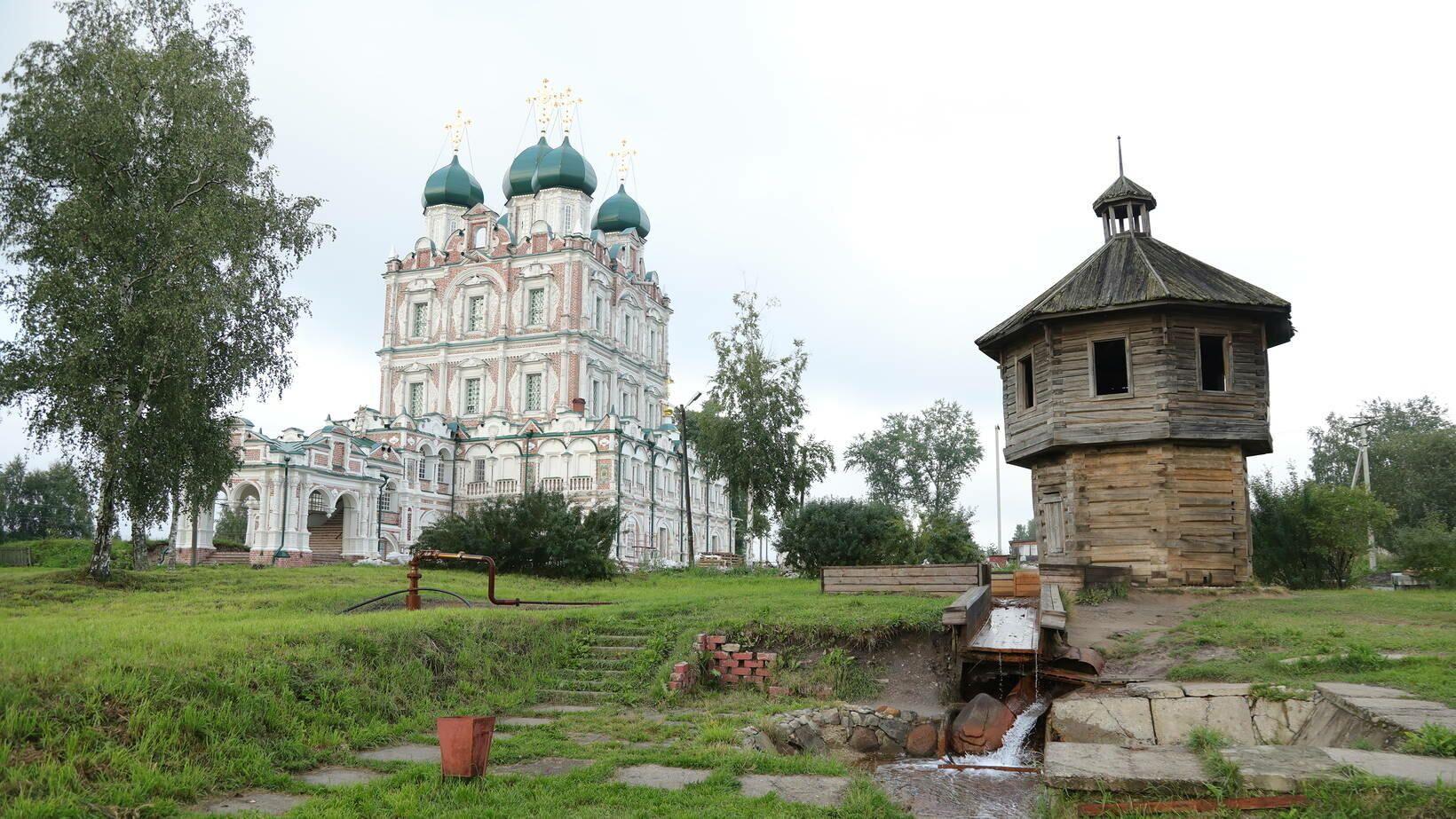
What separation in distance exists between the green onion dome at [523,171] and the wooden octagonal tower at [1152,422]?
154 ft

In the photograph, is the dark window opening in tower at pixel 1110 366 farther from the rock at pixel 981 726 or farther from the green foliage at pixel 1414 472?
the green foliage at pixel 1414 472

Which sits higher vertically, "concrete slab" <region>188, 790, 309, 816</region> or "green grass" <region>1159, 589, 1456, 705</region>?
"green grass" <region>1159, 589, 1456, 705</region>

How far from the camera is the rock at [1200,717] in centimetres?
976

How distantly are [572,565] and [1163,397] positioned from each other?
16293 millimetres

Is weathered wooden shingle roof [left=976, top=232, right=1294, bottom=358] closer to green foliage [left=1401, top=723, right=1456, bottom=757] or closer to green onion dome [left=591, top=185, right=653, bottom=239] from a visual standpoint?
green foliage [left=1401, top=723, right=1456, bottom=757]

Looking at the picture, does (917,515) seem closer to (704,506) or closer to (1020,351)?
(1020,351)

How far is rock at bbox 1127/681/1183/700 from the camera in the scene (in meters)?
10.2

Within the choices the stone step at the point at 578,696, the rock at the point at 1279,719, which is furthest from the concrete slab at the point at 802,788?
the rock at the point at 1279,719

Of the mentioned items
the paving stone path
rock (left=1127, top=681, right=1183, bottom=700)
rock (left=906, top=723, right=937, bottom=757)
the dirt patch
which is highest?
the dirt patch

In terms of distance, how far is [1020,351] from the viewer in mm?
22828

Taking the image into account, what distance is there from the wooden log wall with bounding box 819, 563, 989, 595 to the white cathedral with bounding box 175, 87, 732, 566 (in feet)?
93.1

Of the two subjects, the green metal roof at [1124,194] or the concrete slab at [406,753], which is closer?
the concrete slab at [406,753]

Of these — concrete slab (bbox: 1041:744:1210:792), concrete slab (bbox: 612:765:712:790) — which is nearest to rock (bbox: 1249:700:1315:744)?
concrete slab (bbox: 1041:744:1210:792)

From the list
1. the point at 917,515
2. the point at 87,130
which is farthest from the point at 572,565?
the point at 87,130
